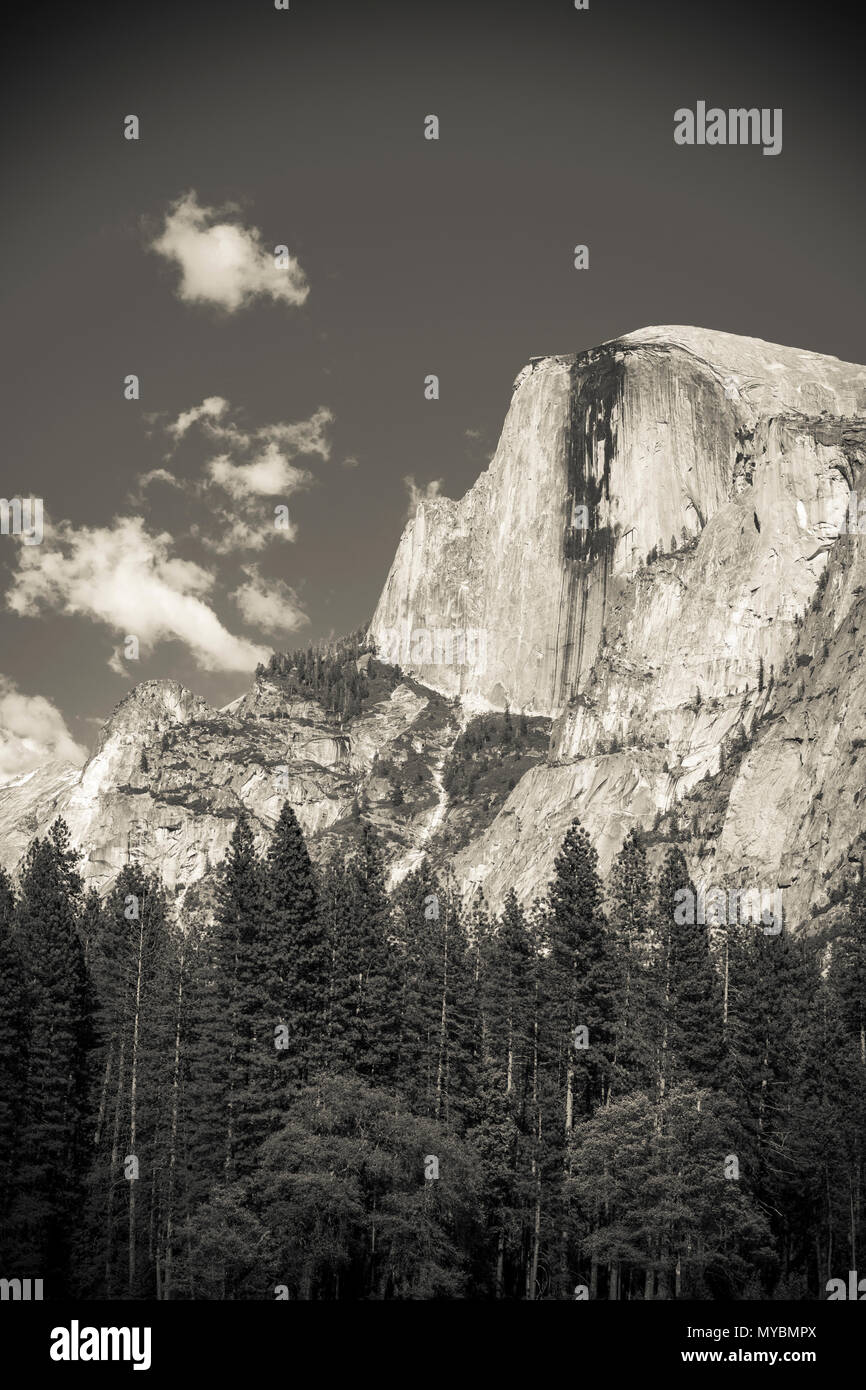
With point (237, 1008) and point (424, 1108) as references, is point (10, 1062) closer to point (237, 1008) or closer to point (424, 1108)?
point (237, 1008)

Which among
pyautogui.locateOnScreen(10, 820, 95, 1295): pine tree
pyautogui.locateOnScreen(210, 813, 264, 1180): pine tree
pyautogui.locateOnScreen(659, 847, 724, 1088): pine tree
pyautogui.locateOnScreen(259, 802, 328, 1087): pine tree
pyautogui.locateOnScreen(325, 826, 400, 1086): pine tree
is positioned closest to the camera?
pyautogui.locateOnScreen(10, 820, 95, 1295): pine tree

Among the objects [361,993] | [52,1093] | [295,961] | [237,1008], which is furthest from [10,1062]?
[361,993]

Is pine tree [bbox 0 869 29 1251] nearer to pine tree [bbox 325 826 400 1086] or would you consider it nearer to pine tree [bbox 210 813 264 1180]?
pine tree [bbox 210 813 264 1180]

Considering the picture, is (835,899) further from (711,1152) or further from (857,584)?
(711,1152)

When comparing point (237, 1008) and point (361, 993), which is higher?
point (361, 993)

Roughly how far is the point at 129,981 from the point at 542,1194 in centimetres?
2179

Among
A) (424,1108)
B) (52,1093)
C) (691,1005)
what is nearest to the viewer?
(424,1108)

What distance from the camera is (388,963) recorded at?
51531 mm

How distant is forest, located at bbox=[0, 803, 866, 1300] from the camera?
38594 mm

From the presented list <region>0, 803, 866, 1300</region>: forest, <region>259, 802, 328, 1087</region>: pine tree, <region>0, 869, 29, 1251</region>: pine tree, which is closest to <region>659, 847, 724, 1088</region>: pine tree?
<region>0, 803, 866, 1300</region>: forest

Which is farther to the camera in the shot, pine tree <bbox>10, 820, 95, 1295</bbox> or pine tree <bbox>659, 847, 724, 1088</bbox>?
pine tree <bbox>659, 847, 724, 1088</bbox>

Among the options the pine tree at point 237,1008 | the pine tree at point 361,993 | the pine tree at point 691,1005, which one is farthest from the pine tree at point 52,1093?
the pine tree at point 691,1005

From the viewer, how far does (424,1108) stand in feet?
158
